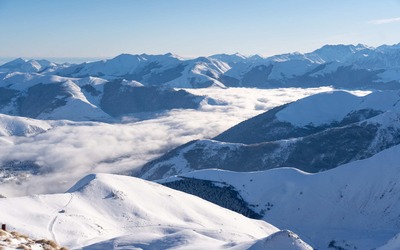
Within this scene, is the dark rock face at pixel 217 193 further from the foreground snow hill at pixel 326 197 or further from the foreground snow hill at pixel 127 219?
the foreground snow hill at pixel 127 219

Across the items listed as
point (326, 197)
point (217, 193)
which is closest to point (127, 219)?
point (217, 193)

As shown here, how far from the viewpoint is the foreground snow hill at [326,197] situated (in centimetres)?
10519

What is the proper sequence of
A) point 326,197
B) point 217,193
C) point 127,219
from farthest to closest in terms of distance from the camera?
point 217,193 < point 326,197 < point 127,219

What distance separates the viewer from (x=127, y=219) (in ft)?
267

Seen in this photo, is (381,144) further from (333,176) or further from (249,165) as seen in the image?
(333,176)

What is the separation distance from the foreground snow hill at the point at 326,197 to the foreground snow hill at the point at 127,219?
56.7 ft

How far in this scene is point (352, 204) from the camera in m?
115

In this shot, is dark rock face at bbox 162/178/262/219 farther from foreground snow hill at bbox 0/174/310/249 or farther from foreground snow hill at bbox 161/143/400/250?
foreground snow hill at bbox 0/174/310/249

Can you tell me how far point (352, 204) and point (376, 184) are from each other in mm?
9291

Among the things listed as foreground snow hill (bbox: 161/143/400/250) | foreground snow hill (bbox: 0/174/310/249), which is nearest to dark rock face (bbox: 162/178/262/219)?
foreground snow hill (bbox: 161/143/400/250)

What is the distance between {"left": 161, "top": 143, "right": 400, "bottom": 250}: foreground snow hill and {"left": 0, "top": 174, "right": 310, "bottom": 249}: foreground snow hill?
17292 millimetres

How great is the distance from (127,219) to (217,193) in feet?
165

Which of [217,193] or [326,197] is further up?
[326,197]

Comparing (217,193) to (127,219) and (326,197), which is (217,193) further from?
(127,219)
